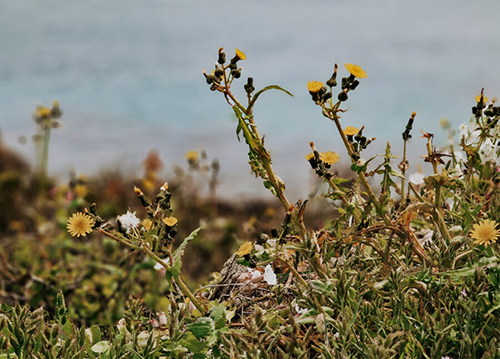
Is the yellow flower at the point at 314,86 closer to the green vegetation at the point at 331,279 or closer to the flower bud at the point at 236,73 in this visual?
the green vegetation at the point at 331,279

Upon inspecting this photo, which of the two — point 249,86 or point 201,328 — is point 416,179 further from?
point 201,328

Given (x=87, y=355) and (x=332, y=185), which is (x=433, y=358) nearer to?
(x=332, y=185)

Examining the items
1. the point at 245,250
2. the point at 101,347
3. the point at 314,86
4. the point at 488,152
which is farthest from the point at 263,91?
the point at 488,152

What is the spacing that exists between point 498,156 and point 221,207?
537 centimetres

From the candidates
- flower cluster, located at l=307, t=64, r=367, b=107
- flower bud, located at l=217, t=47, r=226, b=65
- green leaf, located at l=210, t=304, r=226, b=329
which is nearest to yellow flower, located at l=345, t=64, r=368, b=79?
flower cluster, located at l=307, t=64, r=367, b=107

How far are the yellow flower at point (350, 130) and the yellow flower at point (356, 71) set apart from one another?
0.61 feet

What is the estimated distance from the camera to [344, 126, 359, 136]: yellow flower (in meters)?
1.86

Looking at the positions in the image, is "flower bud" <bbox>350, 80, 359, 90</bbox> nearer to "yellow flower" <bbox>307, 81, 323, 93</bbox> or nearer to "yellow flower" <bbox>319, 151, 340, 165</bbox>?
"yellow flower" <bbox>307, 81, 323, 93</bbox>

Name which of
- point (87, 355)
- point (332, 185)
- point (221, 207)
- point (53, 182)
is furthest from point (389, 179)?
point (53, 182)

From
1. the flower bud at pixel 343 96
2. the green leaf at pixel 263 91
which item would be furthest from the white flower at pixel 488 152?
the green leaf at pixel 263 91

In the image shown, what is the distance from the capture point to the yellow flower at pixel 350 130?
6.12 feet

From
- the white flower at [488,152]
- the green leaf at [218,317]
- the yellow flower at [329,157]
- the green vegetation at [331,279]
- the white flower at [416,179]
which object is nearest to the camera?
the green vegetation at [331,279]

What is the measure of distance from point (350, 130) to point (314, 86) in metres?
0.23

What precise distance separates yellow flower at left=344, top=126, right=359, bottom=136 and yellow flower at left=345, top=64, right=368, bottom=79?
7.4 inches
